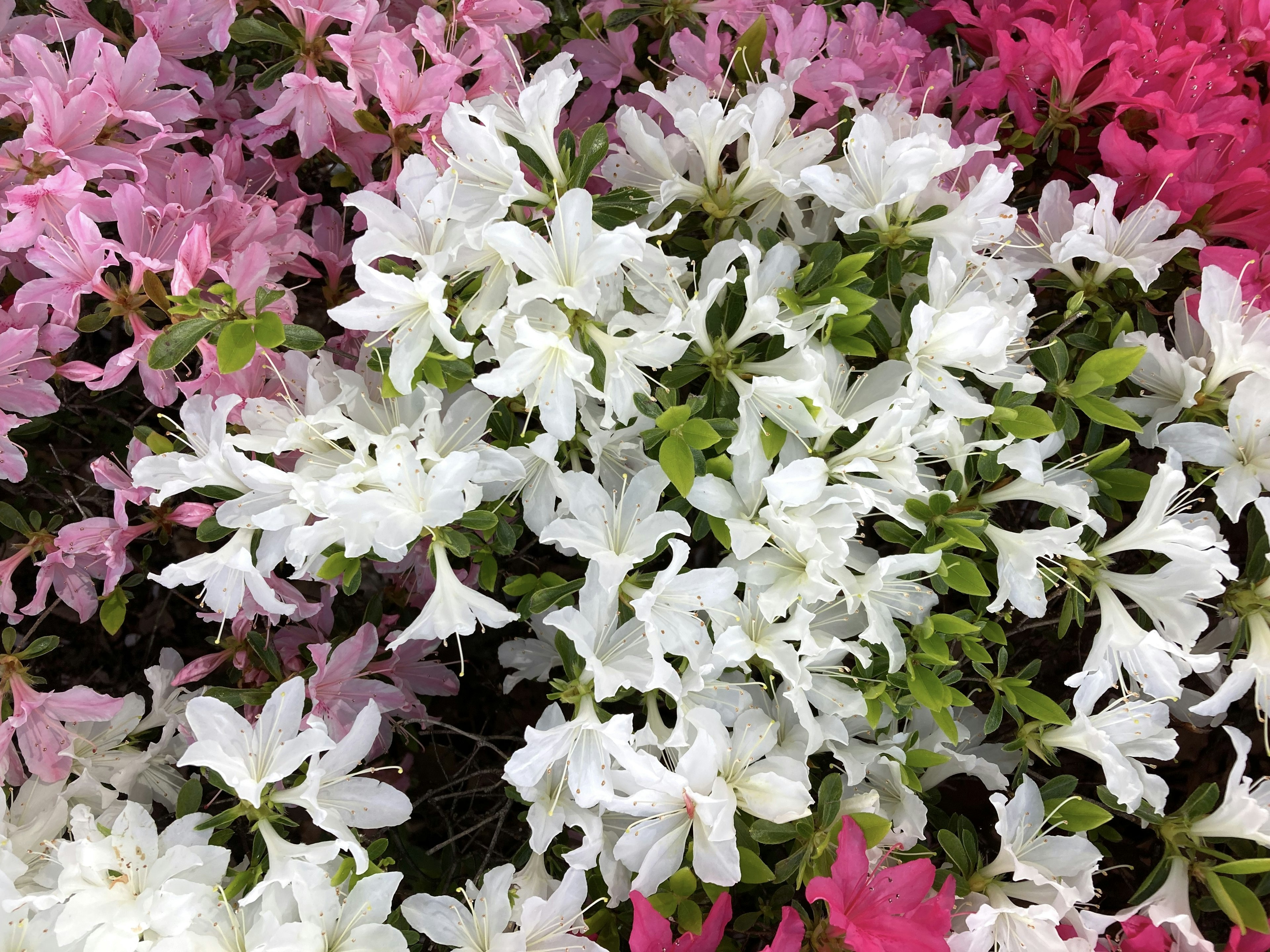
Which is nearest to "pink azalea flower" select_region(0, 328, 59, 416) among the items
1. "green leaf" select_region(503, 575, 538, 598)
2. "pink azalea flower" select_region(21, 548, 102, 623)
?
"pink azalea flower" select_region(21, 548, 102, 623)

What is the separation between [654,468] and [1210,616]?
1.46 m

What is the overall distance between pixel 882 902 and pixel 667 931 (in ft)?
0.95

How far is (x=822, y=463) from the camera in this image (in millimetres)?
1239

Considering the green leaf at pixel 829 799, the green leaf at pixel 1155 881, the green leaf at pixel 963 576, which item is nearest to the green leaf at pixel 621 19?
the green leaf at pixel 963 576

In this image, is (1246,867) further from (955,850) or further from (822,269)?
(822,269)

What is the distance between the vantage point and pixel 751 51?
173 centimetres

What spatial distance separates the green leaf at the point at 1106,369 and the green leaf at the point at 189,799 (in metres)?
1.46

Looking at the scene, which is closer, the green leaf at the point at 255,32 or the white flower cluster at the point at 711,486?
the white flower cluster at the point at 711,486

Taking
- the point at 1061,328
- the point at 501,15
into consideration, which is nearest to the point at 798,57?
the point at 501,15

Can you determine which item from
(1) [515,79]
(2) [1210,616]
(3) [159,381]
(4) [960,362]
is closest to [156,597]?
Answer: (3) [159,381]

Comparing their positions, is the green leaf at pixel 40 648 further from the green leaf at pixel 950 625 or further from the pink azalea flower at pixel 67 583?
the green leaf at pixel 950 625

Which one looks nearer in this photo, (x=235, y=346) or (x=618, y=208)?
(x=235, y=346)

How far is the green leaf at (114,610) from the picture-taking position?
1633mm

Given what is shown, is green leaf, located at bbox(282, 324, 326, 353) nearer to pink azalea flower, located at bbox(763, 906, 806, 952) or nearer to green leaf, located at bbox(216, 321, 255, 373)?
green leaf, located at bbox(216, 321, 255, 373)
